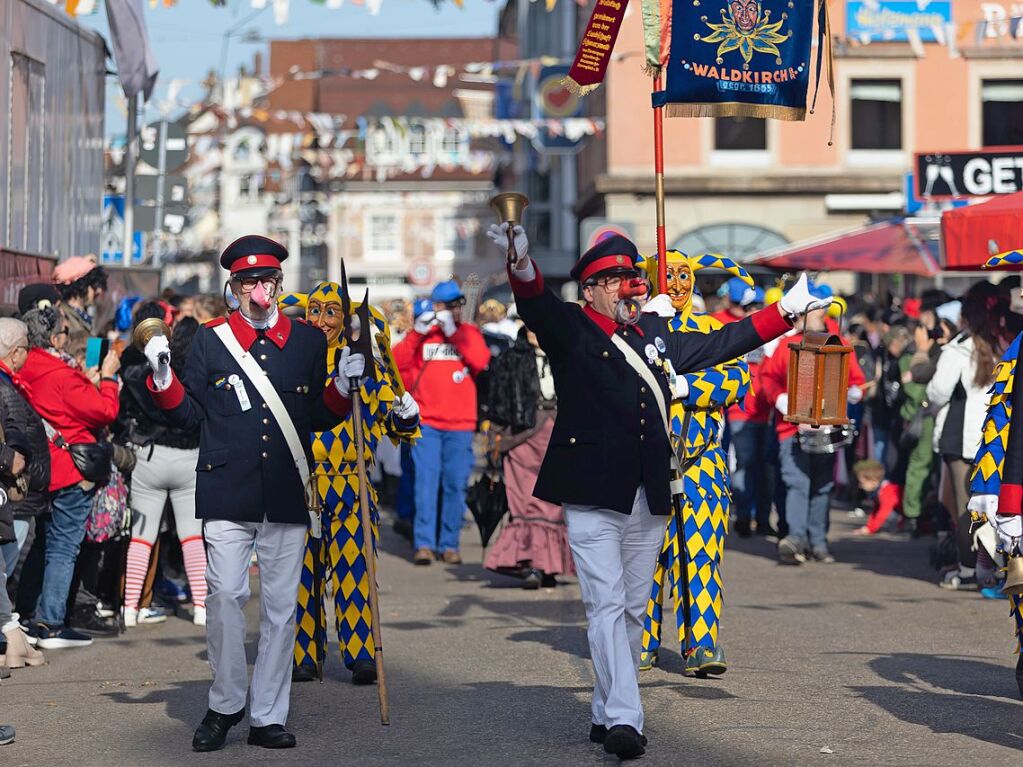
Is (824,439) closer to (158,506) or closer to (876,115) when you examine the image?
(158,506)

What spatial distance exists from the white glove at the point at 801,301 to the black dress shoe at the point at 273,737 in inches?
98.8

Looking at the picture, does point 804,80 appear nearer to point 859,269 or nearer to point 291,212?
point 859,269

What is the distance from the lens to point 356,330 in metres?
8.19

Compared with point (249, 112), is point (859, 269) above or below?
below

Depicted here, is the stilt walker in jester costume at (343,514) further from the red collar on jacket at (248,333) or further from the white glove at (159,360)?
the white glove at (159,360)

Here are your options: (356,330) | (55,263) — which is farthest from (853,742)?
(55,263)

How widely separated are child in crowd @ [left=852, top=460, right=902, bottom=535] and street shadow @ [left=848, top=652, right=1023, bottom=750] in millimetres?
6832

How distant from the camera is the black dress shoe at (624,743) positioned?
6.79 m

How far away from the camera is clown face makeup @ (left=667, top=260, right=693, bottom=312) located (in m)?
9.32

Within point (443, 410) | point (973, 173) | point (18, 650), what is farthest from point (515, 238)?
point (973, 173)

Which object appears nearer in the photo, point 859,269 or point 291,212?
point 859,269

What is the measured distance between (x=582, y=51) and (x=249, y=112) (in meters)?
21.6

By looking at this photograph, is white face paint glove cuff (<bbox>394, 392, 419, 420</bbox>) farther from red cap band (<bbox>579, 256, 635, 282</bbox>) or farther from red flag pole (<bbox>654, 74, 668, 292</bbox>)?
red cap band (<bbox>579, 256, 635, 282</bbox>)

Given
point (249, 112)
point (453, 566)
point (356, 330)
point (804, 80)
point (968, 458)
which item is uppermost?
point (249, 112)
